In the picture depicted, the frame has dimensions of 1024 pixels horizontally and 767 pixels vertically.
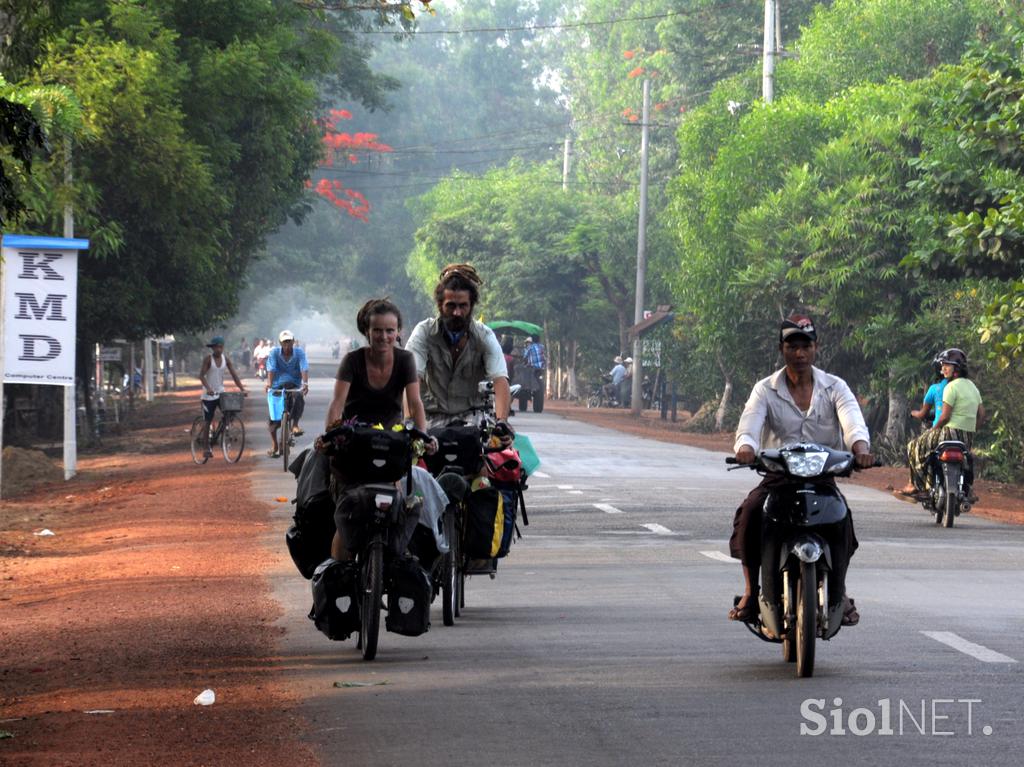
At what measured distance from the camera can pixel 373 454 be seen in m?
8.98

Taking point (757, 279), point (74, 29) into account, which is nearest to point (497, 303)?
point (757, 279)

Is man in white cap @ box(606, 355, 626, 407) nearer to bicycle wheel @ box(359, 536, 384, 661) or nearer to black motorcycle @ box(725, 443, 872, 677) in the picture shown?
bicycle wheel @ box(359, 536, 384, 661)

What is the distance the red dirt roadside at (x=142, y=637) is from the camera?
24.0ft

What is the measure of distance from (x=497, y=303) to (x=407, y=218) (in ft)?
135

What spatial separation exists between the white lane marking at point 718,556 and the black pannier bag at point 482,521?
4348 mm

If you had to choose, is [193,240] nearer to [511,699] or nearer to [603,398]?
[511,699]

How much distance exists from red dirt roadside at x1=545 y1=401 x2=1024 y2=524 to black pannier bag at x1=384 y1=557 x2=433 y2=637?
40.5 feet

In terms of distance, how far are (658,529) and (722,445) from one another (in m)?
20.3

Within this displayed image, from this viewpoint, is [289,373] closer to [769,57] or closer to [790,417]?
[790,417]

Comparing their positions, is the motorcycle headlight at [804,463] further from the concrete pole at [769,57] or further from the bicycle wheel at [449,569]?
the concrete pole at [769,57]

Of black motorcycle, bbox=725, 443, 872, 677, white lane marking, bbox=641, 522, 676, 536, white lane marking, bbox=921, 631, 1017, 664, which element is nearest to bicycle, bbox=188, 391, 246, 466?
white lane marking, bbox=641, 522, 676, 536

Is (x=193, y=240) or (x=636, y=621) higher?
(x=193, y=240)

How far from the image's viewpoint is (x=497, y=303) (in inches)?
2618

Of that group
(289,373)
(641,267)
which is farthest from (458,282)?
(641,267)
